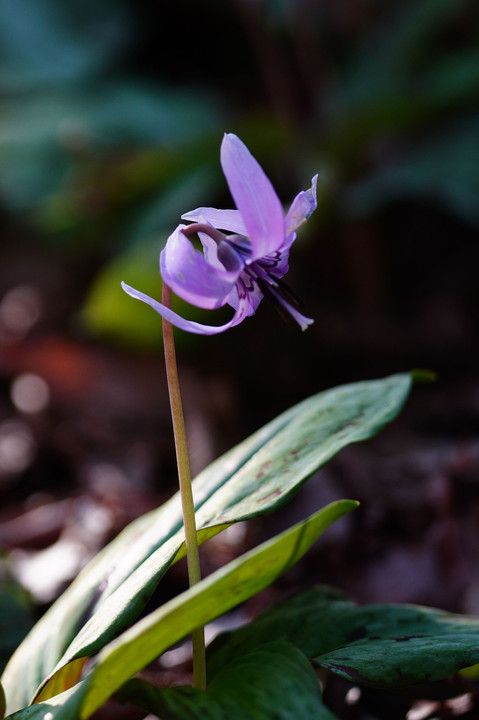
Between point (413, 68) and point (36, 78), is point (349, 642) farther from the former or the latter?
point (36, 78)

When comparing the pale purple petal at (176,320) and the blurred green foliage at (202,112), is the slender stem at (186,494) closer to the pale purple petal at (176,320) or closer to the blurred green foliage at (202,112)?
the pale purple petal at (176,320)

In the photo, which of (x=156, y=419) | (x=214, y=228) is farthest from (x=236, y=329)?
(x=214, y=228)

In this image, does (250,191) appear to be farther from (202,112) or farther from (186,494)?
(202,112)

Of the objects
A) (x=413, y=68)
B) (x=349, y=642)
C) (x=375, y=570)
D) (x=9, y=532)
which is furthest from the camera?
(x=413, y=68)

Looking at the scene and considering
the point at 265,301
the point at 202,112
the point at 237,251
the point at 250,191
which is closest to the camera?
the point at 250,191

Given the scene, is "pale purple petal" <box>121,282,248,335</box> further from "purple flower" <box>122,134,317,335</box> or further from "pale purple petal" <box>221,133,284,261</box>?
"pale purple petal" <box>221,133,284,261</box>

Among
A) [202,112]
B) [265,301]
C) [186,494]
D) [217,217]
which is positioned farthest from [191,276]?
[202,112]
